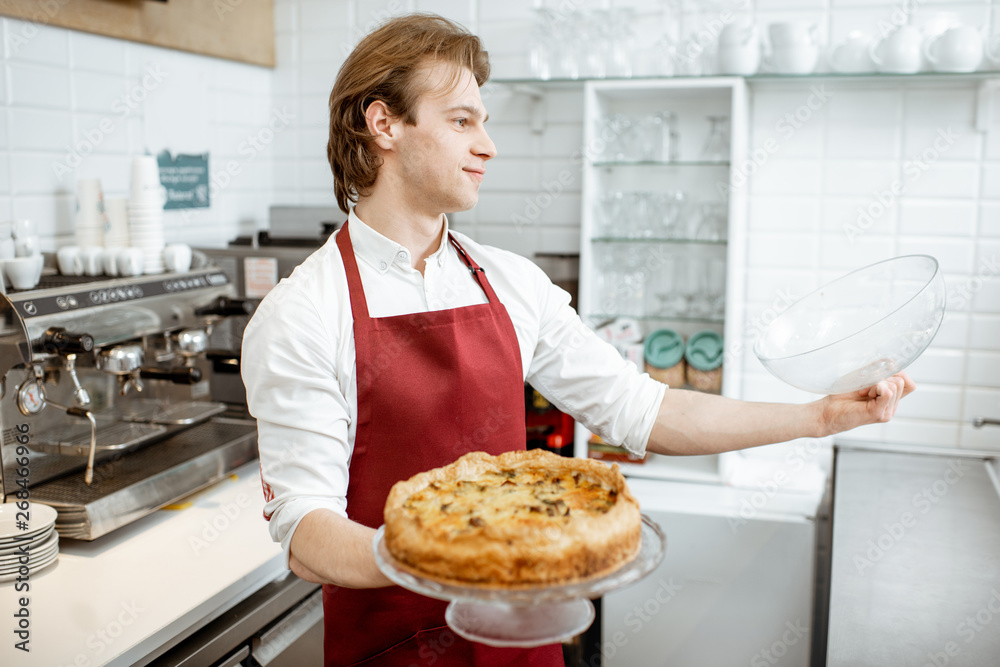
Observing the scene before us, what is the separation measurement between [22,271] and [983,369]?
273 cm

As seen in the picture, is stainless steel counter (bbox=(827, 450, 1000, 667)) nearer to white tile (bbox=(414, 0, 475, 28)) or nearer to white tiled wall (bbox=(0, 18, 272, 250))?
white tile (bbox=(414, 0, 475, 28))

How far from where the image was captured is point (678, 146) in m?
2.89

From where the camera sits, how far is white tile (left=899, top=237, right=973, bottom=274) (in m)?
2.68

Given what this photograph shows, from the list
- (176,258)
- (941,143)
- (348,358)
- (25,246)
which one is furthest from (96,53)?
(941,143)

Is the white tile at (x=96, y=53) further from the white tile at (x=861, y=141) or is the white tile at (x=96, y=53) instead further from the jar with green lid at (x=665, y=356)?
the white tile at (x=861, y=141)

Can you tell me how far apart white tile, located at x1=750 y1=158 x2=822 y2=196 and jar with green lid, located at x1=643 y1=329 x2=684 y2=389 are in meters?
0.56

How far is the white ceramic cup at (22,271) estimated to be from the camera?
1.90 metres

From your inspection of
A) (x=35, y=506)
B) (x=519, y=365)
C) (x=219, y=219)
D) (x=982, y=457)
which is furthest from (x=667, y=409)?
(x=219, y=219)

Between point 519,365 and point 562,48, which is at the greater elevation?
point 562,48

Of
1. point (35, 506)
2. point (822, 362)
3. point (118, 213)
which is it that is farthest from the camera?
point (118, 213)

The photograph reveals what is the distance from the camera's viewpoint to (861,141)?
8.96 feet

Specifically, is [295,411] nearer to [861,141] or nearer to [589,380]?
[589,380]

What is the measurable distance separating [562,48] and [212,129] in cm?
129

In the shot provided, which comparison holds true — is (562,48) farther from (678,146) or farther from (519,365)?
(519,365)
